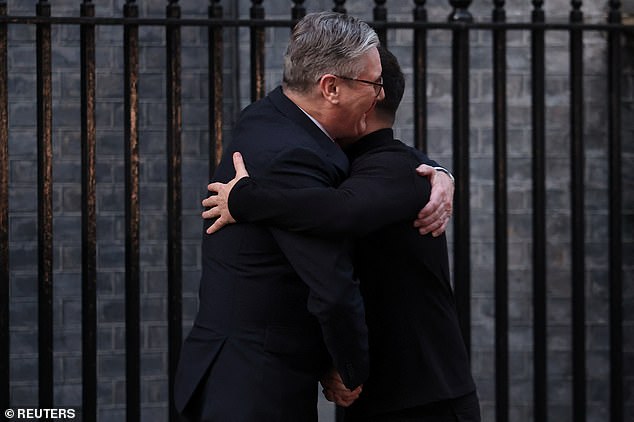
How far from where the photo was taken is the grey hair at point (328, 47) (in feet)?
10.1

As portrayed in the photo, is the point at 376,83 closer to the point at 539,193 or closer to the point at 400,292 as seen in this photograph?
the point at 400,292

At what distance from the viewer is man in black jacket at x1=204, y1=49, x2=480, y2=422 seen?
3062mm

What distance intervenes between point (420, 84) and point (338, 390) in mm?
1831

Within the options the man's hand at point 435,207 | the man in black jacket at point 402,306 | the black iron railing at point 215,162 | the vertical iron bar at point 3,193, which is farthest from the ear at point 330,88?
the vertical iron bar at point 3,193

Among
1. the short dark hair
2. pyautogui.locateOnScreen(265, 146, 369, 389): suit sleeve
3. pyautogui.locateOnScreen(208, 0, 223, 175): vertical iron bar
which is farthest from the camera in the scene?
pyautogui.locateOnScreen(208, 0, 223, 175): vertical iron bar

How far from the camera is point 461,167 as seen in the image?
473cm

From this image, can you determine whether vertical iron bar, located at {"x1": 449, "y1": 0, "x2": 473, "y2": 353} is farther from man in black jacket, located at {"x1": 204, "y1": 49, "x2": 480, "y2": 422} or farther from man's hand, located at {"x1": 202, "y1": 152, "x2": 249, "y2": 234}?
man's hand, located at {"x1": 202, "y1": 152, "x2": 249, "y2": 234}

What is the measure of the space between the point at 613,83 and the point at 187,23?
5.26ft

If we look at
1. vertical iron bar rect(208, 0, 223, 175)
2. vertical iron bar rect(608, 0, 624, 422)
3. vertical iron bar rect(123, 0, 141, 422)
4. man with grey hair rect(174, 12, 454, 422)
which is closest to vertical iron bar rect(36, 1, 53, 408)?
vertical iron bar rect(123, 0, 141, 422)

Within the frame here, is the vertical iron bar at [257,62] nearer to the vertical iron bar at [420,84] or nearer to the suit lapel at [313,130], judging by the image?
the vertical iron bar at [420,84]

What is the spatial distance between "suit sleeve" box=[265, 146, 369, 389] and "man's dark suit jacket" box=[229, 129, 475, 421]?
64 millimetres

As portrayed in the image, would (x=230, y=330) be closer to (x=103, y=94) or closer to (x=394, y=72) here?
(x=394, y=72)

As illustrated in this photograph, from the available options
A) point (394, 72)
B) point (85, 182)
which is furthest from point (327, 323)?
point (85, 182)

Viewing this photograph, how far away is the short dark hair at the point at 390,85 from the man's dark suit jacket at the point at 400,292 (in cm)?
11
